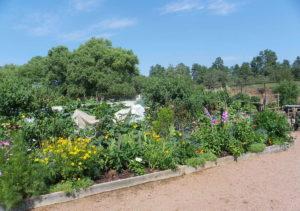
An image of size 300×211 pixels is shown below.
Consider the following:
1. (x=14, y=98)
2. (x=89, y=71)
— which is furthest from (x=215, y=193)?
(x=89, y=71)

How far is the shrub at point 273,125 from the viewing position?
10068mm

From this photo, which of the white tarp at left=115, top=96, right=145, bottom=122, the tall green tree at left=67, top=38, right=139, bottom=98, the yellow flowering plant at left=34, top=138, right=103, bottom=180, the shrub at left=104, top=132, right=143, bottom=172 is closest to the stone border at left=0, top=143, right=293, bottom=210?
the yellow flowering plant at left=34, top=138, right=103, bottom=180

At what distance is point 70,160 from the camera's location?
6.32m

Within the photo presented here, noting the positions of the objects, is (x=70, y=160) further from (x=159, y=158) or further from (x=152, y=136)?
(x=152, y=136)

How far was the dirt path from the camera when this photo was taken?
572 centimetres

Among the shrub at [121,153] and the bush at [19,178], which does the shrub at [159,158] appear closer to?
the shrub at [121,153]

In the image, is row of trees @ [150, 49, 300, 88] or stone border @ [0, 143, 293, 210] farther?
row of trees @ [150, 49, 300, 88]

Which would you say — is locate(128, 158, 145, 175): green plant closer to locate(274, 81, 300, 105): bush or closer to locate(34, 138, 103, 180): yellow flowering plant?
locate(34, 138, 103, 180): yellow flowering plant

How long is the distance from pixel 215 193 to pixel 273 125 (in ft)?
14.7

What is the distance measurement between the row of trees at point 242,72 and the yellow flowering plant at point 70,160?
47.3 feet

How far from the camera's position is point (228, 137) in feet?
29.3

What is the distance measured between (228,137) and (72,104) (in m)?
5.56

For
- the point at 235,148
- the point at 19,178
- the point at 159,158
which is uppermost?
the point at 19,178

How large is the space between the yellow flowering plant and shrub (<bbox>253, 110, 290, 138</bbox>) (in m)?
5.41
